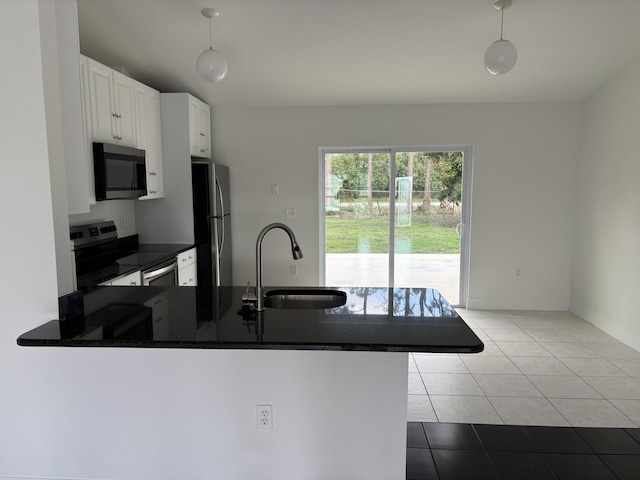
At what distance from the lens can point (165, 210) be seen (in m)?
4.23

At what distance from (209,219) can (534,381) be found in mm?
3059

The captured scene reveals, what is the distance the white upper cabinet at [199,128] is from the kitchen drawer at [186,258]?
967 mm

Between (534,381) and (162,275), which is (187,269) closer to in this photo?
(162,275)

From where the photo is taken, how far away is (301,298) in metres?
2.29

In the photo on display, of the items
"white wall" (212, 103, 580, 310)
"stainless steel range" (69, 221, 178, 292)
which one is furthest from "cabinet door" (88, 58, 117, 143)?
"white wall" (212, 103, 580, 310)

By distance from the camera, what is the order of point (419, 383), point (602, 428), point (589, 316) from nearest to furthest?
1. point (602, 428)
2. point (419, 383)
3. point (589, 316)

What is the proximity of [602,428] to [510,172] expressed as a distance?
9.50 feet

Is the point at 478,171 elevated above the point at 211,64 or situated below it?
below

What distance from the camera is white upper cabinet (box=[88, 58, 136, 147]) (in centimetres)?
305

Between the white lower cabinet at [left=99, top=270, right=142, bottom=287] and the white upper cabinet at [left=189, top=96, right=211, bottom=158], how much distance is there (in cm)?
160

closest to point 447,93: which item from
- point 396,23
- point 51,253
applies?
point 396,23

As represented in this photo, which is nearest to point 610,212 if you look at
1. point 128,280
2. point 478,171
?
point 478,171

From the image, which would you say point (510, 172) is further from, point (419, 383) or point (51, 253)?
point (51, 253)

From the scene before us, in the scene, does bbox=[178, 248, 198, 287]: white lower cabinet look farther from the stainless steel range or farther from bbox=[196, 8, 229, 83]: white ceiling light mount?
bbox=[196, 8, 229, 83]: white ceiling light mount
